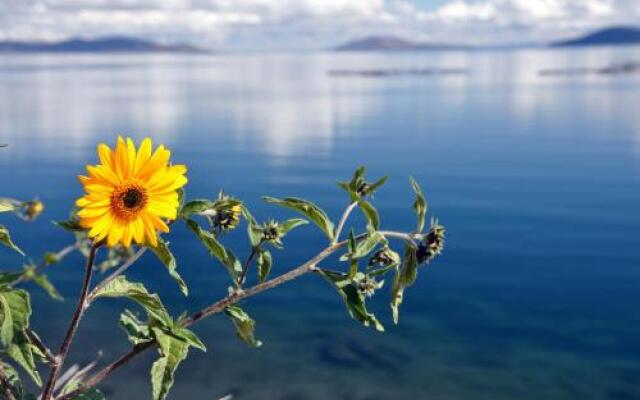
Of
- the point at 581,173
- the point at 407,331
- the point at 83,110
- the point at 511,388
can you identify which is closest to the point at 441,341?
the point at 407,331

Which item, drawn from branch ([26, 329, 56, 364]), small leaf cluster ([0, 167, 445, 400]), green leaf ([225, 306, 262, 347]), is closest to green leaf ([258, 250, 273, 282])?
small leaf cluster ([0, 167, 445, 400])

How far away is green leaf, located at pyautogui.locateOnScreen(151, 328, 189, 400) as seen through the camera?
95.2 inches

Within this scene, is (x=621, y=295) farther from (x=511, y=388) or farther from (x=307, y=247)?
(x=307, y=247)

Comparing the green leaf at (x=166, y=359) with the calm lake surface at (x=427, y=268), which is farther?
the calm lake surface at (x=427, y=268)

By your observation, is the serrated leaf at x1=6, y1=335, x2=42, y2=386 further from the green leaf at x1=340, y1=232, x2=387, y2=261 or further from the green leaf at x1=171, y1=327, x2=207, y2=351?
the green leaf at x1=340, y1=232, x2=387, y2=261

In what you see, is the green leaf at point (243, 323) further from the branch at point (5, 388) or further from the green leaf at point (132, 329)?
the branch at point (5, 388)

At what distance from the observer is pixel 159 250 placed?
7.83 ft

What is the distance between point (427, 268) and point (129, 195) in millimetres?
10308

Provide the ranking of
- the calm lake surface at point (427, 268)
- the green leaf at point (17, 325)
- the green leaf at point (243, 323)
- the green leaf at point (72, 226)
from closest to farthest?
1. the green leaf at point (17, 325)
2. the green leaf at point (72, 226)
3. the green leaf at point (243, 323)
4. the calm lake surface at point (427, 268)

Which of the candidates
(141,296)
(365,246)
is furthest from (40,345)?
(365,246)

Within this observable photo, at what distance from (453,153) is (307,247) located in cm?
1312

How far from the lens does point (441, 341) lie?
9.46 meters

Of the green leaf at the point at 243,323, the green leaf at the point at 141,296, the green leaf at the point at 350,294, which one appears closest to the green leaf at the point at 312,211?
the green leaf at the point at 350,294

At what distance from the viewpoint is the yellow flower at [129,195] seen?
2242mm
